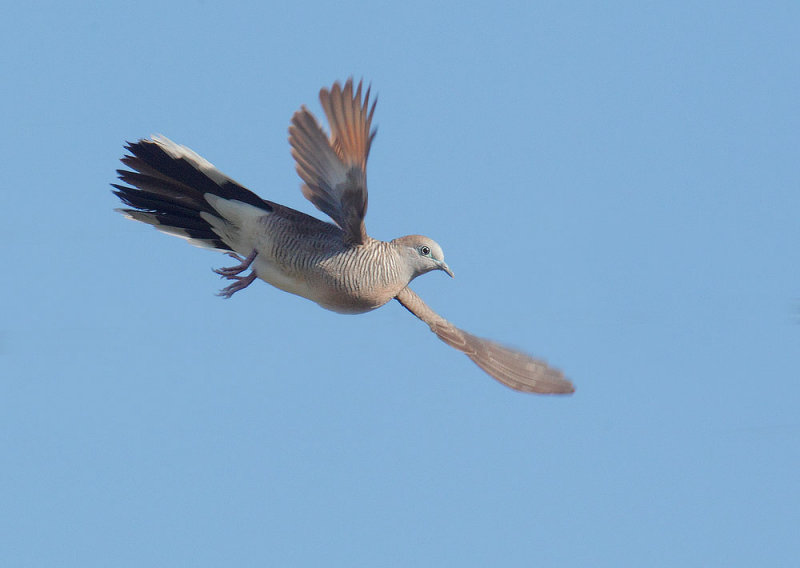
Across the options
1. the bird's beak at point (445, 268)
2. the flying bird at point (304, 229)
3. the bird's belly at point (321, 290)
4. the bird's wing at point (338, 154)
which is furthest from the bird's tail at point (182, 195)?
the bird's beak at point (445, 268)

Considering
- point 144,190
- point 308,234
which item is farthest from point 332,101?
point 144,190

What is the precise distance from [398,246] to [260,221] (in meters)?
1.16

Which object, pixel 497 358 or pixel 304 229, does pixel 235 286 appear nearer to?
pixel 304 229

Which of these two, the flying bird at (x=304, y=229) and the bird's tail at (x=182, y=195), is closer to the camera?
the flying bird at (x=304, y=229)

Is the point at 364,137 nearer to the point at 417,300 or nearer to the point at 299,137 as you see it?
the point at 299,137

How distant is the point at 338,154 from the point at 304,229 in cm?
102

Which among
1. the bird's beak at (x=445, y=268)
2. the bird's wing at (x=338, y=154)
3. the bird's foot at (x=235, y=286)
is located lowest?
the bird's foot at (x=235, y=286)

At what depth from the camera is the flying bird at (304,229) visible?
30.1 ft

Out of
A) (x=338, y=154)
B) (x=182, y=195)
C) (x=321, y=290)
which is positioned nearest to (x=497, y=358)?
(x=321, y=290)

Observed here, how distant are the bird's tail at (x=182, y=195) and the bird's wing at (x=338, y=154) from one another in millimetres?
893

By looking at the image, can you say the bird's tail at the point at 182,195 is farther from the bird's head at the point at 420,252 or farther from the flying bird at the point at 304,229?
the bird's head at the point at 420,252

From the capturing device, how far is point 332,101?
28.9ft

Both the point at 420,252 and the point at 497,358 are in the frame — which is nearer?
the point at 420,252

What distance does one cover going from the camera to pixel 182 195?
10.2 metres
